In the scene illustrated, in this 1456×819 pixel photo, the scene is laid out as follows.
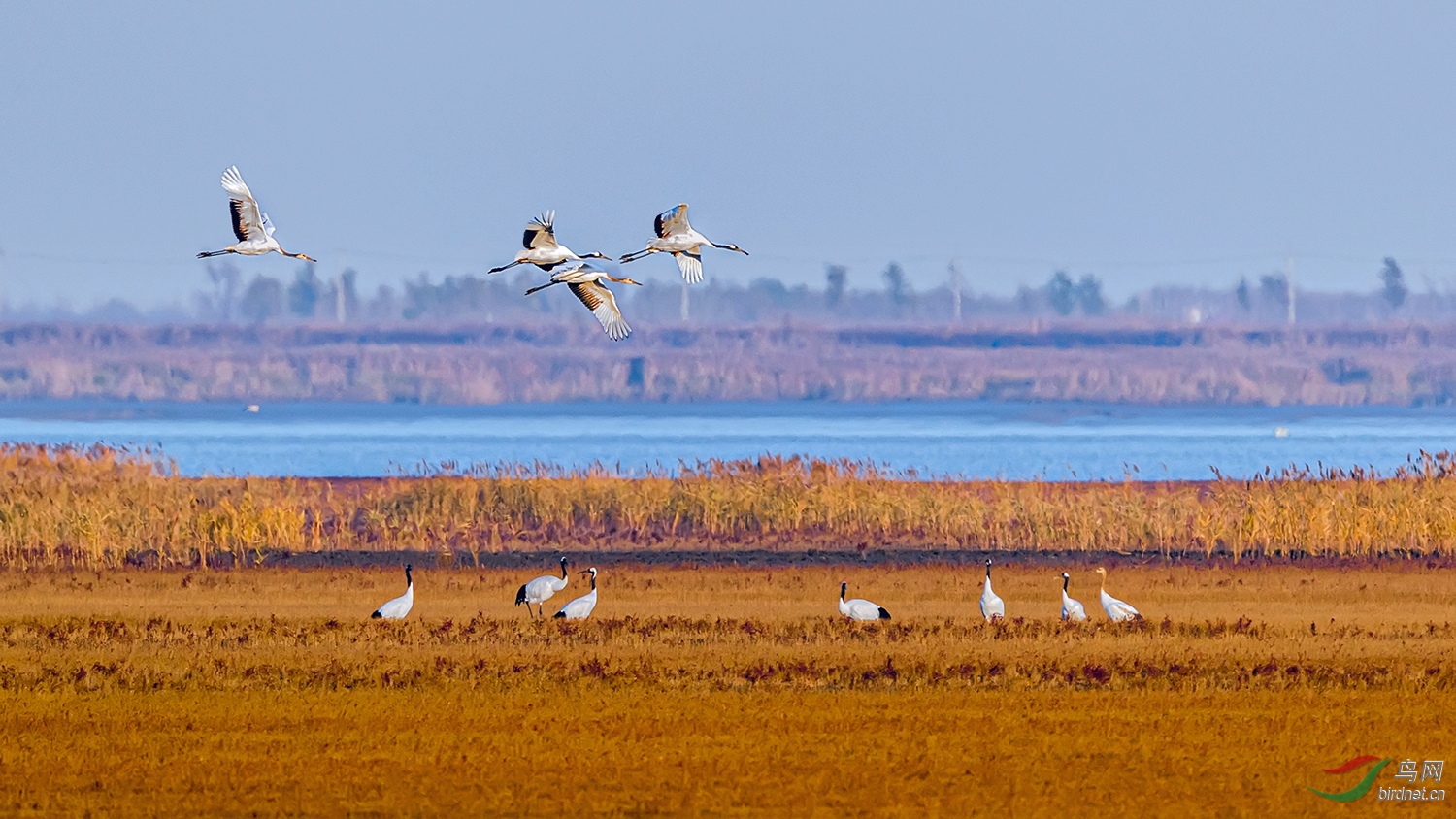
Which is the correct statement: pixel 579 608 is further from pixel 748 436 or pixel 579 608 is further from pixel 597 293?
pixel 748 436

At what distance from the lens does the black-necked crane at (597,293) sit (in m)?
19.7

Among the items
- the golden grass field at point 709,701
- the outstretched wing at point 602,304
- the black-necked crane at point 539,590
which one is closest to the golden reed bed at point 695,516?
the golden grass field at point 709,701

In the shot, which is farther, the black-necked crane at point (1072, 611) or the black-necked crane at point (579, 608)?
the black-necked crane at point (1072, 611)

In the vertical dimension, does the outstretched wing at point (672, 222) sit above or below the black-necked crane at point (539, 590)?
above

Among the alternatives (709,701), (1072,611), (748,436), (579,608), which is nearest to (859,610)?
(1072,611)

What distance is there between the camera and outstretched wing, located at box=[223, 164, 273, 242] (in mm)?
20500

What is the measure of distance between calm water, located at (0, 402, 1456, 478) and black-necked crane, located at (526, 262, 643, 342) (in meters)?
27.1

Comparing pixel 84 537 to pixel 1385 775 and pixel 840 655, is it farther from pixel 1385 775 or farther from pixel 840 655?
pixel 1385 775

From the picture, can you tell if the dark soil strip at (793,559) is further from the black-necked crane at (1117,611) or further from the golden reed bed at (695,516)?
the black-necked crane at (1117,611)

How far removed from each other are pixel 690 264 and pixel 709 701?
3.67 metres

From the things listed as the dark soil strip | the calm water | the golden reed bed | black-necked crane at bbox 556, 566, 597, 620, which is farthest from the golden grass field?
the calm water

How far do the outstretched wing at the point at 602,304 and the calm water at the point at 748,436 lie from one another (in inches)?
1064

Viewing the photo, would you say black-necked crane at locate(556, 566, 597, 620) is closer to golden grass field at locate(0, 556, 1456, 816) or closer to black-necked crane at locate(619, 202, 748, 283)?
golden grass field at locate(0, 556, 1456, 816)

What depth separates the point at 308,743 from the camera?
58.2 ft
